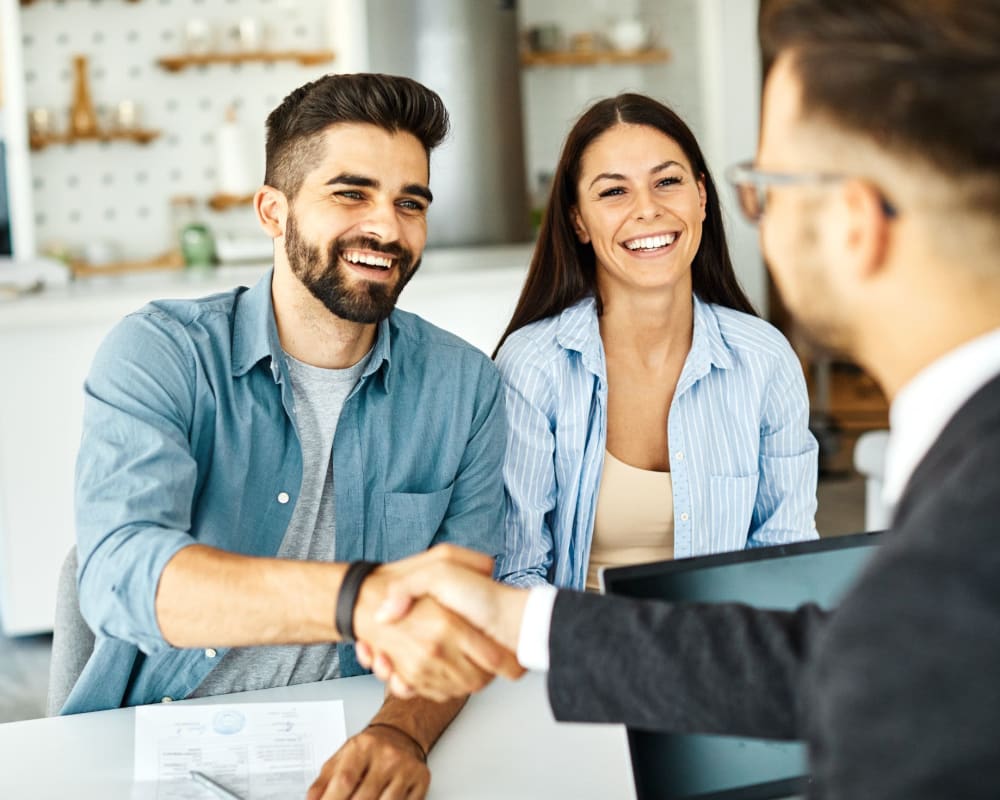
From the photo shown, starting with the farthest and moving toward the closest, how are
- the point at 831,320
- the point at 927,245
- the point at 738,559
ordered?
the point at 738,559, the point at 831,320, the point at 927,245

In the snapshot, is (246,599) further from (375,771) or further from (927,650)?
(927,650)

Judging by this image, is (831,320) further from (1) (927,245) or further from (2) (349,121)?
(2) (349,121)

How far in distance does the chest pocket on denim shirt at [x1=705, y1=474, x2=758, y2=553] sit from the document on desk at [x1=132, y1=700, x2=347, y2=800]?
2.72ft

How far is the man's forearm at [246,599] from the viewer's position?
4.23ft

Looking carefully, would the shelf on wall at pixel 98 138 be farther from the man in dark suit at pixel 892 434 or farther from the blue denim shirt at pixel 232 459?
the man in dark suit at pixel 892 434

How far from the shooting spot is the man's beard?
1.77 metres

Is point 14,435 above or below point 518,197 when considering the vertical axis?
below

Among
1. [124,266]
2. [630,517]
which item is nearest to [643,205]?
[630,517]

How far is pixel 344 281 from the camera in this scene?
5.82ft

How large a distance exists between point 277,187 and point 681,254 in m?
0.73

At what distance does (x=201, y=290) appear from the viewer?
12.3ft

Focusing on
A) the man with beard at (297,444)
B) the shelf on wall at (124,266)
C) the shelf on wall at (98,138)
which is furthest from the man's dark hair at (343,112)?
the shelf on wall at (98,138)

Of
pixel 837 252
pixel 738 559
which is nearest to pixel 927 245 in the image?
pixel 837 252

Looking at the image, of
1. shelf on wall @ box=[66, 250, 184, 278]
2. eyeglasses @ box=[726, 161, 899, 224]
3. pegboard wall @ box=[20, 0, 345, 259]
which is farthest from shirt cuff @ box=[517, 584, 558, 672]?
pegboard wall @ box=[20, 0, 345, 259]
